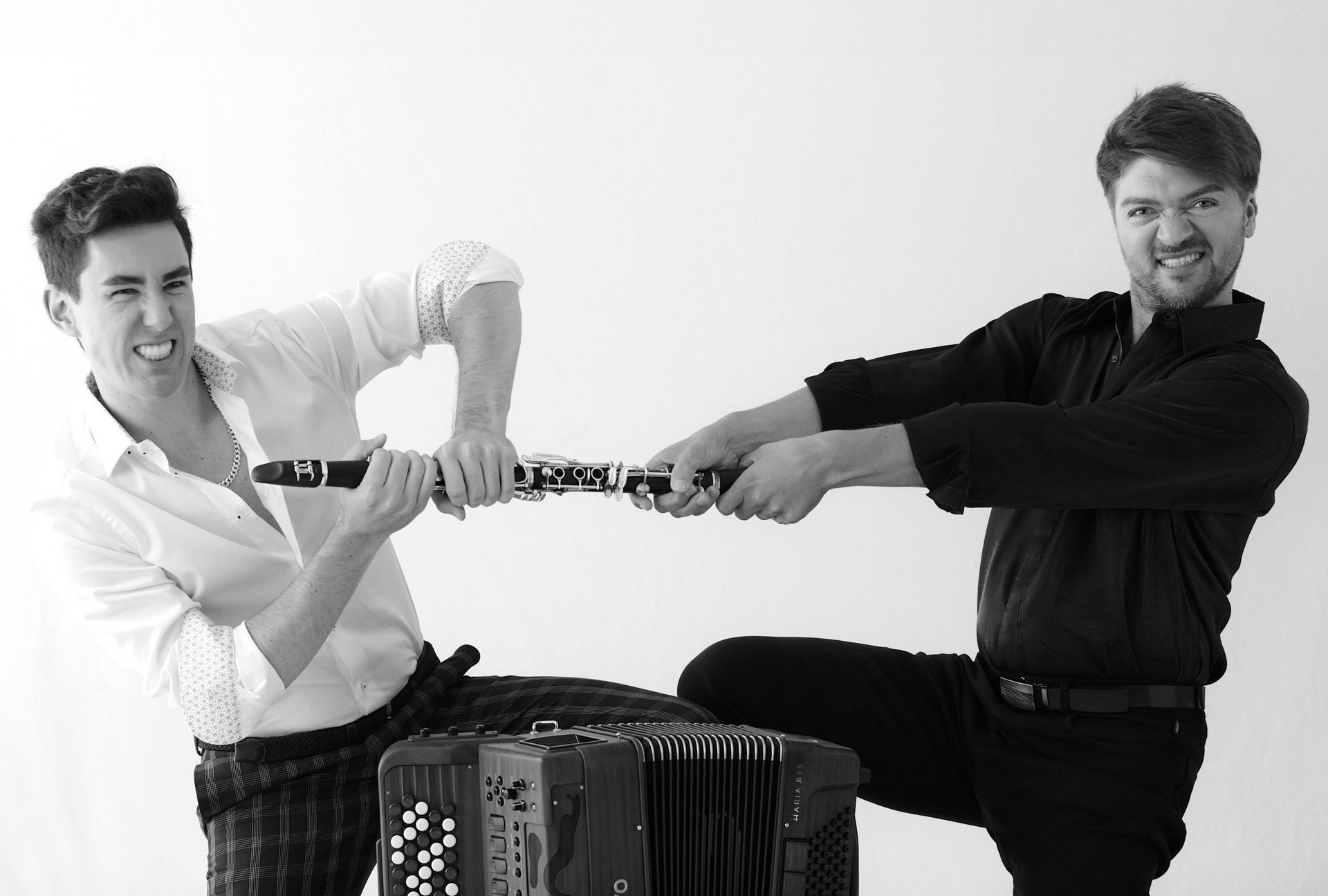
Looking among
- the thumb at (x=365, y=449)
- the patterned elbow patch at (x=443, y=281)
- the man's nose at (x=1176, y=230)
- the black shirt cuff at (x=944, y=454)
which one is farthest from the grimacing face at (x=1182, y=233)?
the thumb at (x=365, y=449)

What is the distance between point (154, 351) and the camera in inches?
101

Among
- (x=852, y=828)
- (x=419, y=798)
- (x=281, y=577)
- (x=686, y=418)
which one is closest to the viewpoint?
(x=419, y=798)

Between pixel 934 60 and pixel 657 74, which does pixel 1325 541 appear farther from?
pixel 657 74

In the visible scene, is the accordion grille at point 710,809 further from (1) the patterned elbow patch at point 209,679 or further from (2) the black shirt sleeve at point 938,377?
(2) the black shirt sleeve at point 938,377

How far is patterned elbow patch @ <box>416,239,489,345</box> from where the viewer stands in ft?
9.90

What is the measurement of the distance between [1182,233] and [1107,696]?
36.9 inches

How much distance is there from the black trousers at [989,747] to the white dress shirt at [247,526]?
77cm

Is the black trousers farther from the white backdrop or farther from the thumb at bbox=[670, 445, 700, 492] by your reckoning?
the white backdrop

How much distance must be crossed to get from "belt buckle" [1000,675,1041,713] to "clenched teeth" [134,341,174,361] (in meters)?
1.82

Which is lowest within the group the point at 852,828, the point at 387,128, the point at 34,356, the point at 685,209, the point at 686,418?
the point at 852,828

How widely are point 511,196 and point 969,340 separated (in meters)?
1.71

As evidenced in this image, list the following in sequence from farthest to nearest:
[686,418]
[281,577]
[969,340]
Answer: [686,418] < [969,340] < [281,577]

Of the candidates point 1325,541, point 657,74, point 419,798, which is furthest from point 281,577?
point 1325,541

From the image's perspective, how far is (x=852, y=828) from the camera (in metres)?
2.46
